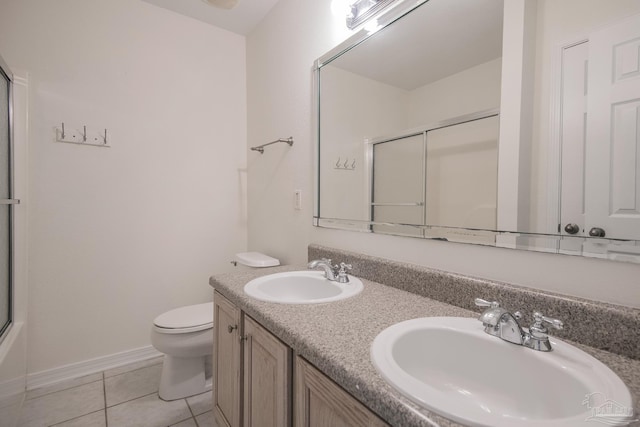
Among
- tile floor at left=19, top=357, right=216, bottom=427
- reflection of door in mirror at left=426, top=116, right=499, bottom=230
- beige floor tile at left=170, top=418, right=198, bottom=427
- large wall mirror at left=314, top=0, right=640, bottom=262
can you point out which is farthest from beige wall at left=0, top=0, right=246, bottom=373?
reflection of door in mirror at left=426, top=116, right=499, bottom=230

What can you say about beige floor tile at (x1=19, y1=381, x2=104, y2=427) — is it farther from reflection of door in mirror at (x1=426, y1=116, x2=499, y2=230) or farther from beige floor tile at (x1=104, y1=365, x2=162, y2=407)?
reflection of door in mirror at (x1=426, y1=116, x2=499, y2=230)

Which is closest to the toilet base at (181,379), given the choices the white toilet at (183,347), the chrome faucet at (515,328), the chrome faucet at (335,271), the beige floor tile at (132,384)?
the white toilet at (183,347)

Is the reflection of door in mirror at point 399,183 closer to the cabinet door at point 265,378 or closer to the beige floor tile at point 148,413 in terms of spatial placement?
the cabinet door at point 265,378

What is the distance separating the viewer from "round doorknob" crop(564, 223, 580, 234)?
0.72m

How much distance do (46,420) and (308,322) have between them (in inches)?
65.4

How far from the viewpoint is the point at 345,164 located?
1492 millimetres

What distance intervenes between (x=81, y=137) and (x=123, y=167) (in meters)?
0.27

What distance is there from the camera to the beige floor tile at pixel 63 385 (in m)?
1.64

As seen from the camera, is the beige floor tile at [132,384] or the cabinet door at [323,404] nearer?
the cabinet door at [323,404]

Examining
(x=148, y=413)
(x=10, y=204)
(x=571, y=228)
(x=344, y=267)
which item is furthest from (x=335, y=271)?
(x=10, y=204)

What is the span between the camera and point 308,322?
78 cm

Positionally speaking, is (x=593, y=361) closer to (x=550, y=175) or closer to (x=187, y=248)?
(x=550, y=175)

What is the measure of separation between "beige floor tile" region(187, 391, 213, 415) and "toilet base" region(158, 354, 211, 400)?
3 centimetres

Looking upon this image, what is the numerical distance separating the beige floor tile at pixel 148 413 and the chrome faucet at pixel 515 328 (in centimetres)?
157
